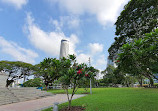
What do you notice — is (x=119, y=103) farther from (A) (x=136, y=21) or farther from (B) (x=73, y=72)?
(A) (x=136, y=21)

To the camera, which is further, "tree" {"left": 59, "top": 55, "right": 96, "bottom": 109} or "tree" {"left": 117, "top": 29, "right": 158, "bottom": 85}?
"tree" {"left": 59, "top": 55, "right": 96, "bottom": 109}

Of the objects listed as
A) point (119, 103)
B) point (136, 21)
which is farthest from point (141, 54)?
point (136, 21)

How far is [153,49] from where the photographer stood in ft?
8.80

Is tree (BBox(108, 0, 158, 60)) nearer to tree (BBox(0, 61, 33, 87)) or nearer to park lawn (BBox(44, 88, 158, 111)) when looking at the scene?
park lawn (BBox(44, 88, 158, 111))

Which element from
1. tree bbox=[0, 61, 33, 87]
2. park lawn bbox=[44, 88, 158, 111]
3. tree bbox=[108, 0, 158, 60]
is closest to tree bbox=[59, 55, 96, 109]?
park lawn bbox=[44, 88, 158, 111]

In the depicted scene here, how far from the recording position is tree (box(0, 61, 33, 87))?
89.5 ft

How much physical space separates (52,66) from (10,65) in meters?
27.6

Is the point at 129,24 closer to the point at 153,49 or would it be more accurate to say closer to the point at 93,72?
the point at 93,72

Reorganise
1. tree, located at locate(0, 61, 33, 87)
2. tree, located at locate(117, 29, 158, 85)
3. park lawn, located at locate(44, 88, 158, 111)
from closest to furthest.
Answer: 1. tree, located at locate(117, 29, 158, 85)
2. park lawn, located at locate(44, 88, 158, 111)
3. tree, located at locate(0, 61, 33, 87)

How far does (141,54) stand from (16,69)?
108ft

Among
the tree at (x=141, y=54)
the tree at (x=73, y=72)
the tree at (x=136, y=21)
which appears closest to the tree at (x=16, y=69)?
the tree at (x=136, y=21)

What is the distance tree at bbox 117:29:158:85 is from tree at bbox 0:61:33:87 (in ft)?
101

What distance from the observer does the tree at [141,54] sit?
271 centimetres

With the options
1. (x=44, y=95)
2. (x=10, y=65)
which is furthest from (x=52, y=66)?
(x=10, y=65)
